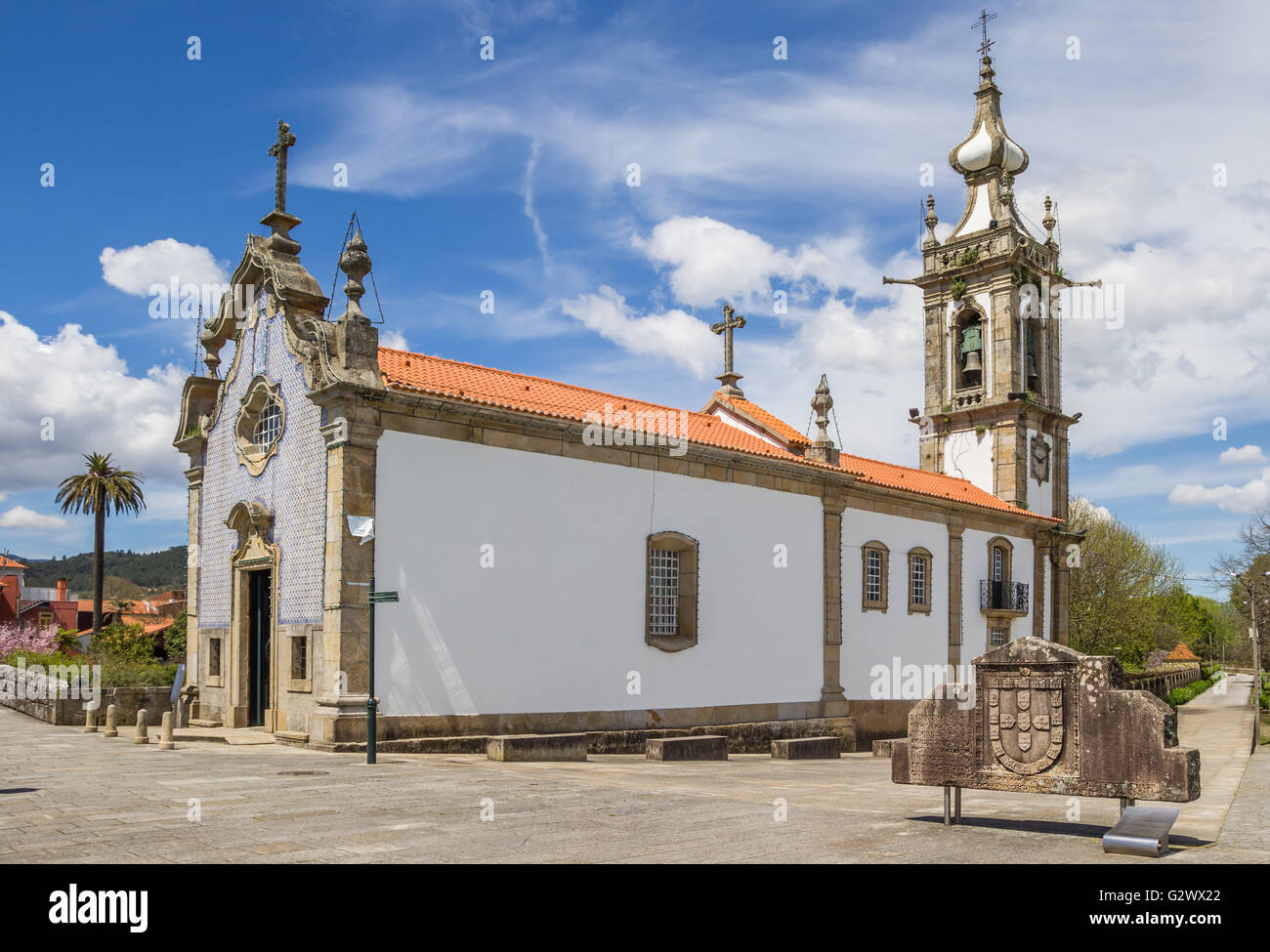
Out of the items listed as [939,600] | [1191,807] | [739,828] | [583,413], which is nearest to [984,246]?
[939,600]

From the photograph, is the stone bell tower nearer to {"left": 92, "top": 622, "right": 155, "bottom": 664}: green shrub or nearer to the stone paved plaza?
the stone paved plaza

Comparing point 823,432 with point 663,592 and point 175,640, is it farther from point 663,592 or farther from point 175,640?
point 175,640

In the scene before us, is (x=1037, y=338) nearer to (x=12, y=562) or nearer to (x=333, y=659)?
(x=333, y=659)

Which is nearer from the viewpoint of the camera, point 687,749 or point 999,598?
point 687,749

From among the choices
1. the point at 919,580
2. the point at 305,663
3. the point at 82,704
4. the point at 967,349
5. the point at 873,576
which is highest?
the point at 967,349

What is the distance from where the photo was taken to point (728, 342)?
28.4 metres

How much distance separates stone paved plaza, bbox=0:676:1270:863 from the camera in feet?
22.4

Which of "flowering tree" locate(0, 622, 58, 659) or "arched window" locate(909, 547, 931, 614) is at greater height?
"arched window" locate(909, 547, 931, 614)

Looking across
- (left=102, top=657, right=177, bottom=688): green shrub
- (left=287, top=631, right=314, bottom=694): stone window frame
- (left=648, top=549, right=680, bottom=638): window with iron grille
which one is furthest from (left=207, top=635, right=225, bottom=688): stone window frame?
(left=648, top=549, right=680, bottom=638): window with iron grille

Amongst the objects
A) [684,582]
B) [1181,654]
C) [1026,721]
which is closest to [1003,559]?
[684,582]

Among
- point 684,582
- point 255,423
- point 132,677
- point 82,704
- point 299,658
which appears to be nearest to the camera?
point 299,658

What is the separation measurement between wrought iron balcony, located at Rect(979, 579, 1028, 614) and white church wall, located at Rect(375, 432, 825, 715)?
9063mm

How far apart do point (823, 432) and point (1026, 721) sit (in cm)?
1778

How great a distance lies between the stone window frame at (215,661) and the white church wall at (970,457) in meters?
24.3
